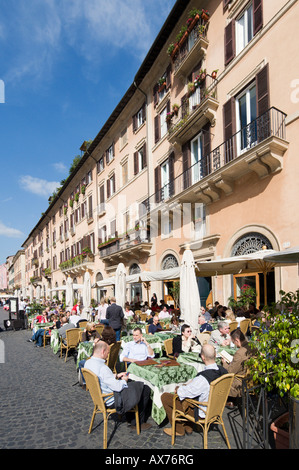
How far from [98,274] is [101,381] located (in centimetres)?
2463

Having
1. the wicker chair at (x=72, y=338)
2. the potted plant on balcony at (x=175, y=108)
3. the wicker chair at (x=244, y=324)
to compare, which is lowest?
the wicker chair at (x=72, y=338)

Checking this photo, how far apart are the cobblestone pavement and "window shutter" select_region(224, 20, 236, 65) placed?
42.7ft

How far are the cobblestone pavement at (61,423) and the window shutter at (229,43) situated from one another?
13.0 metres

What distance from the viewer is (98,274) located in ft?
94.3

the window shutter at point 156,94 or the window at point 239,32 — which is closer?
the window at point 239,32

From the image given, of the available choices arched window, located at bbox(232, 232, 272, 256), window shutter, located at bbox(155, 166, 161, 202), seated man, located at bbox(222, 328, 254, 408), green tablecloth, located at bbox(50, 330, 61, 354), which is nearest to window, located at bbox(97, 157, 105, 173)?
window shutter, located at bbox(155, 166, 161, 202)

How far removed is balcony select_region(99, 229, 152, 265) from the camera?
64.9 ft

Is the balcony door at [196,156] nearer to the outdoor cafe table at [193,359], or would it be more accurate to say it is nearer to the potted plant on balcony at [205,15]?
the potted plant on balcony at [205,15]

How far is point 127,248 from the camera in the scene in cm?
2109

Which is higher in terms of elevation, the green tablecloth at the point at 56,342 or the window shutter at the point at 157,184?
the window shutter at the point at 157,184

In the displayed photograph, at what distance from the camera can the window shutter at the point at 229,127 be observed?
12562mm

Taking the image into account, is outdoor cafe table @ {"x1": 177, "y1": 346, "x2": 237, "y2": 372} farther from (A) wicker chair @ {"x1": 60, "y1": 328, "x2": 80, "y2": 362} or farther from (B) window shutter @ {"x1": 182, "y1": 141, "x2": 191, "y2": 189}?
(B) window shutter @ {"x1": 182, "y1": 141, "x2": 191, "y2": 189}

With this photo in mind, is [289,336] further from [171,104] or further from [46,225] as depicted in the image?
[46,225]

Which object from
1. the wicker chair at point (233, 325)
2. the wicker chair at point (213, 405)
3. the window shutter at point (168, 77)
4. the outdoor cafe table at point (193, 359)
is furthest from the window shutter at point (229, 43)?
the wicker chair at point (213, 405)
